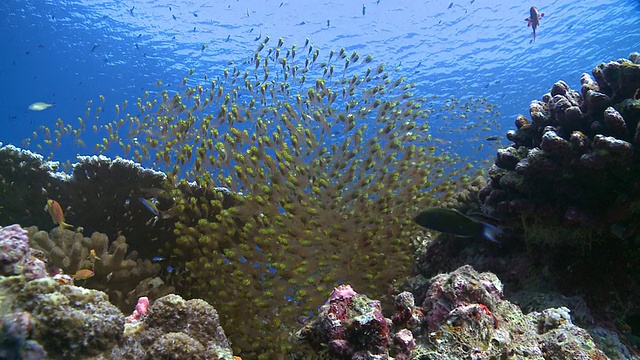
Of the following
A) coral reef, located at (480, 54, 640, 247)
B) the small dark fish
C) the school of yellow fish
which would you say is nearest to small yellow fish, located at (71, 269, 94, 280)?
the school of yellow fish

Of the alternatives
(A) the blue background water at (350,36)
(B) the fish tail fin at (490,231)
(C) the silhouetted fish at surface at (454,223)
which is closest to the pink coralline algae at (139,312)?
(C) the silhouetted fish at surface at (454,223)

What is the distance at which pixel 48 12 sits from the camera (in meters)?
29.9

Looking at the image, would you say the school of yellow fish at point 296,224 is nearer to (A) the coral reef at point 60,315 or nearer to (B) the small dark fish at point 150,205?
(B) the small dark fish at point 150,205

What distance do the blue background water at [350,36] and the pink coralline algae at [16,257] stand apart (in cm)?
2380

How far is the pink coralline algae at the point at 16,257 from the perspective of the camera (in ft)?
7.32

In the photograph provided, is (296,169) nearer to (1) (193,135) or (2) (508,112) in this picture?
(1) (193,135)

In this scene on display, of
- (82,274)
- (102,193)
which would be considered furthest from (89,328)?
(102,193)

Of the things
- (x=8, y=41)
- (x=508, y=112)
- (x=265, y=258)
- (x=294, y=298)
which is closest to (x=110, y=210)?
(x=265, y=258)

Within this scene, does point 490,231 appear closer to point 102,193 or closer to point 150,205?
point 150,205

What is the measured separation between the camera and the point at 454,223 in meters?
4.01

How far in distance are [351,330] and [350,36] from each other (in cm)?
3167

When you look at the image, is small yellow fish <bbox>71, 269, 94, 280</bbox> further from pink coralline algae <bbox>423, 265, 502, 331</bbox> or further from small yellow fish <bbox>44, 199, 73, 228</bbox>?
pink coralline algae <bbox>423, 265, 502, 331</bbox>

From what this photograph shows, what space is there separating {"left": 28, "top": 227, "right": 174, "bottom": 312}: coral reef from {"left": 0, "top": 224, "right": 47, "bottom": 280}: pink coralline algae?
7.74 feet

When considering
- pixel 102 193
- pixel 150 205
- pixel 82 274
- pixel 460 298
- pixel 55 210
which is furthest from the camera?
pixel 102 193
